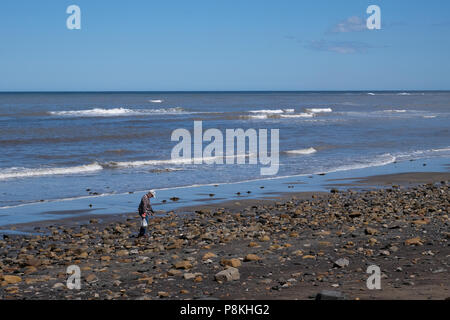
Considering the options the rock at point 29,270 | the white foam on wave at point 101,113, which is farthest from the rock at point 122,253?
the white foam on wave at point 101,113

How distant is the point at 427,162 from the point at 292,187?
10870 mm

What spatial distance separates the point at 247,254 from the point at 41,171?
55.5ft

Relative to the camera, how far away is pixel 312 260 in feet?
34.6

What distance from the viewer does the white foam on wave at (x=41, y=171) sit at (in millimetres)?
24719

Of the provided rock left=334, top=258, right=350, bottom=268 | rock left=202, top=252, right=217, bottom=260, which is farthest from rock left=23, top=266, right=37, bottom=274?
rock left=334, top=258, right=350, bottom=268

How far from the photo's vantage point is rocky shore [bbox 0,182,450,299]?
8.88 metres

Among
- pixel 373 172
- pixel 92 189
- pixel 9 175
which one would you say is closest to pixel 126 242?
pixel 92 189

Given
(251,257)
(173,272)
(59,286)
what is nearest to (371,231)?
(251,257)

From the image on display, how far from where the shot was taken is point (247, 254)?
1124cm

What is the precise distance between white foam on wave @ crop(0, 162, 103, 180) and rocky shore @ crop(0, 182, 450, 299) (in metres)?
9.93

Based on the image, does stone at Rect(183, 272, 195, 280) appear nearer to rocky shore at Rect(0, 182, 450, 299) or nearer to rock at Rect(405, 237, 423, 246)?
rocky shore at Rect(0, 182, 450, 299)

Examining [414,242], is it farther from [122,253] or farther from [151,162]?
[151,162]

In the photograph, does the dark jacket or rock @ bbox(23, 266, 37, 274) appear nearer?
rock @ bbox(23, 266, 37, 274)
